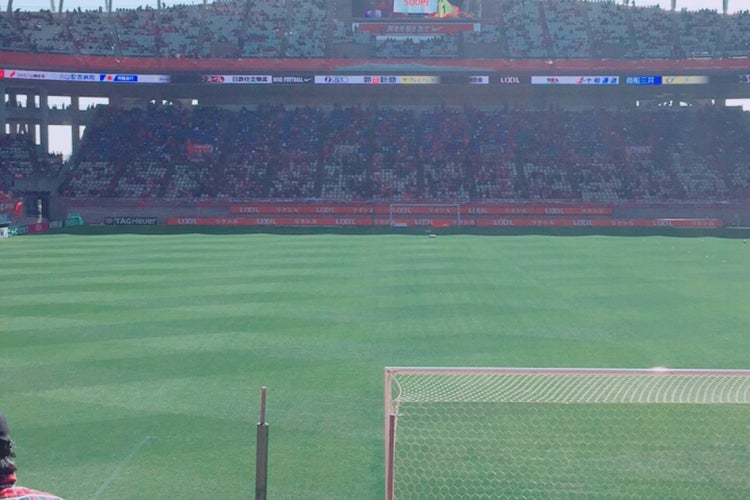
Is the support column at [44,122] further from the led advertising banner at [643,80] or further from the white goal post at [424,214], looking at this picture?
the led advertising banner at [643,80]

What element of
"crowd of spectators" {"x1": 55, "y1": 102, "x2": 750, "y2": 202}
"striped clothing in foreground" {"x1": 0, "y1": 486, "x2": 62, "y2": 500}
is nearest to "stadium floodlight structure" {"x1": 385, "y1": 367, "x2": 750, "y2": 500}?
"striped clothing in foreground" {"x1": 0, "y1": 486, "x2": 62, "y2": 500}

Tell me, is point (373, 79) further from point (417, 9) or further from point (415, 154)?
point (415, 154)

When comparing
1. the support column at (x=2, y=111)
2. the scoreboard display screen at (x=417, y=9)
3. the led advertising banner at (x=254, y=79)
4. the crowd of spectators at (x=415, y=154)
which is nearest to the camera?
the scoreboard display screen at (x=417, y=9)

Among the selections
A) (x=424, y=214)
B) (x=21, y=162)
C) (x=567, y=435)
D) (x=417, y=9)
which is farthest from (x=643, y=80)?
(x=567, y=435)

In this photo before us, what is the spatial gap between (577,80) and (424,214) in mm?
13805

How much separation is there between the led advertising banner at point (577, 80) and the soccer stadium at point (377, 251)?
20cm

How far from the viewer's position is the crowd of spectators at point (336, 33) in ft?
190

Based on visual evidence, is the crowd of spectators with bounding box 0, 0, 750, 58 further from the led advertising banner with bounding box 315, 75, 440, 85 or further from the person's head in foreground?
the person's head in foreground

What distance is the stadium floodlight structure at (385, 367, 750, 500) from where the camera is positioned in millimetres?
8539

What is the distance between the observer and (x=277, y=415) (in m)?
11.1

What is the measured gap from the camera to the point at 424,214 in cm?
5225

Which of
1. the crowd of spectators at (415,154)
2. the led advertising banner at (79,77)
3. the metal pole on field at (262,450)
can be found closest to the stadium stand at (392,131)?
the crowd of spectators at (415,154)

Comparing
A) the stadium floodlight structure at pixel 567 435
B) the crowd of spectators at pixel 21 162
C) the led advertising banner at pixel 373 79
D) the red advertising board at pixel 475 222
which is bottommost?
the stadium floodlight structure at pixel 567 435

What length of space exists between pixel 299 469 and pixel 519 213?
4372 centimetres
